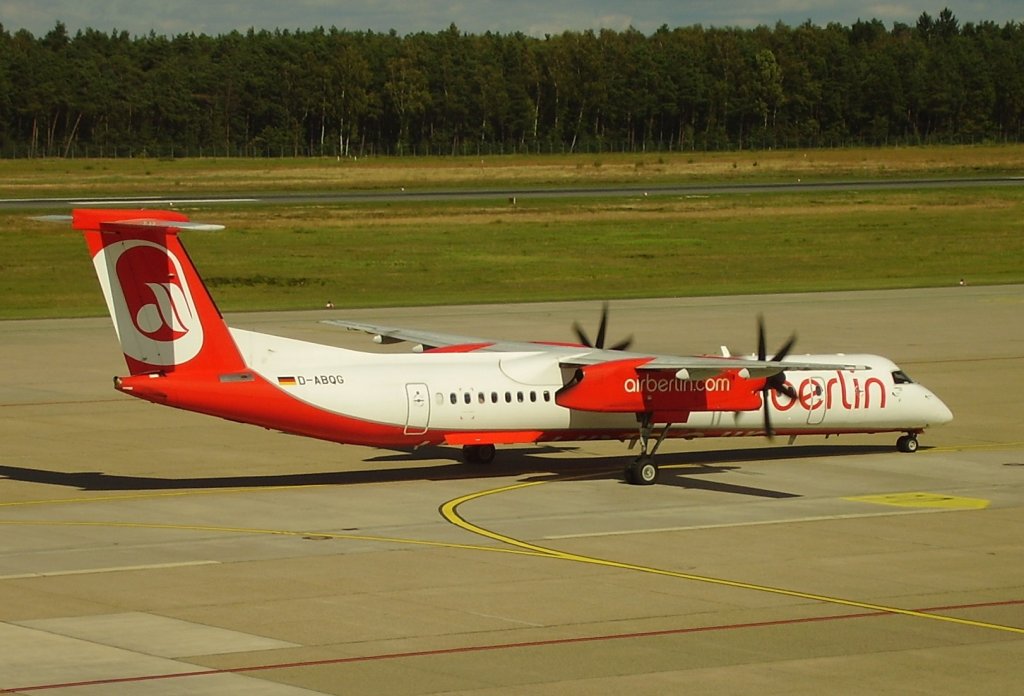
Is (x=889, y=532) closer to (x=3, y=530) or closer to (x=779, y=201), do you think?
(x=3, y=530)

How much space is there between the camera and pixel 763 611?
2258cm

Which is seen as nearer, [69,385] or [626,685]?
[626,685]

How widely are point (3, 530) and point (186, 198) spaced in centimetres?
8562

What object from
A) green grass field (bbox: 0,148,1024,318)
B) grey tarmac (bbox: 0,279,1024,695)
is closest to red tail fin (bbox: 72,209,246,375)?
grey tarmac (bbox: 0,279,1024,695)

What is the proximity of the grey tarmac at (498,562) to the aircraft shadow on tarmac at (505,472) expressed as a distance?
0.13 metres

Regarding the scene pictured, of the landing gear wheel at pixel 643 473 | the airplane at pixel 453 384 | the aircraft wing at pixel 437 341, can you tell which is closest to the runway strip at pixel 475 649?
the airplane at pixel 453 384

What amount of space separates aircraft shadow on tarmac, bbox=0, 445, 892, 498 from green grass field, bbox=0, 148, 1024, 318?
3168cm

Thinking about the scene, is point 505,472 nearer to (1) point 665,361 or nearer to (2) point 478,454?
(2) point 478,454

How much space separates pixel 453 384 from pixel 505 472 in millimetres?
3111

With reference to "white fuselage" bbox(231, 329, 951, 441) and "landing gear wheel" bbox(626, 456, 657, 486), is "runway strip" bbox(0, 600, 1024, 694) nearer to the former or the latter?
Answer: "landing gear wheel" bbox(626, 456, 657, 486)

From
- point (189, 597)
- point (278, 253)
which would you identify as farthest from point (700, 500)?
point (278, 253)

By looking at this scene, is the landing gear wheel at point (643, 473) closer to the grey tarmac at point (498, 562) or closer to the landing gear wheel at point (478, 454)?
the grey tarmac at point (498, 562)

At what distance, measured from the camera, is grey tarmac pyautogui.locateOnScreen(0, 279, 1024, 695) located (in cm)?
1961

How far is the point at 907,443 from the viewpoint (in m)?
37.3
